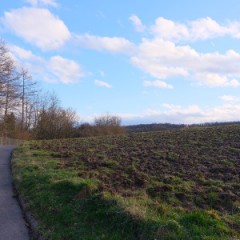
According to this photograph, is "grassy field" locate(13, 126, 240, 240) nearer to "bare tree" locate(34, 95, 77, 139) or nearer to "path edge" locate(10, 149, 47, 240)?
"path edge" locate(10, 149, 47, 240)

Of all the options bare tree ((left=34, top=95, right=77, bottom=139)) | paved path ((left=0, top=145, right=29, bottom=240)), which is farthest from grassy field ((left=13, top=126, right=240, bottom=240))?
bare tree ((left=34, top=95, right=77, bottom=139))

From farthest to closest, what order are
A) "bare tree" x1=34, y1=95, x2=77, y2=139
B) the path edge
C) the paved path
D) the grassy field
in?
"bare tree" x1=34, y1=95, x2=77, y2=139
the paved path
the path edge
the grassy field

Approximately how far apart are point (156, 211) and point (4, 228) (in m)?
3.21

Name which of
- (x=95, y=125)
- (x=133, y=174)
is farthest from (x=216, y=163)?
(x=95, y=125)

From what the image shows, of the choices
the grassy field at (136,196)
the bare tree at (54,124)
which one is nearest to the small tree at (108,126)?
the bare tree at (54,124)

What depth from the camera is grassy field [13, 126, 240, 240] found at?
305 inches

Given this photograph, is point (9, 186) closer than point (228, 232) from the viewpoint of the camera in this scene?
No

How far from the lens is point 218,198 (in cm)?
1116

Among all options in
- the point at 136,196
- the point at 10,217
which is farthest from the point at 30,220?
the point at 136,196

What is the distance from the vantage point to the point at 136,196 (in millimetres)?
10508

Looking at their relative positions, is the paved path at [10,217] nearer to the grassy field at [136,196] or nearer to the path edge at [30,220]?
the path edge at [30,220]

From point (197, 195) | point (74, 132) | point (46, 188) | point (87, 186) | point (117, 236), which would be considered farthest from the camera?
point (74, 132)

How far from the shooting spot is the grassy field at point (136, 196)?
776 centimetres

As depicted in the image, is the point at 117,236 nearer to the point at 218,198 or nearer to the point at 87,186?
the point at 87,186
